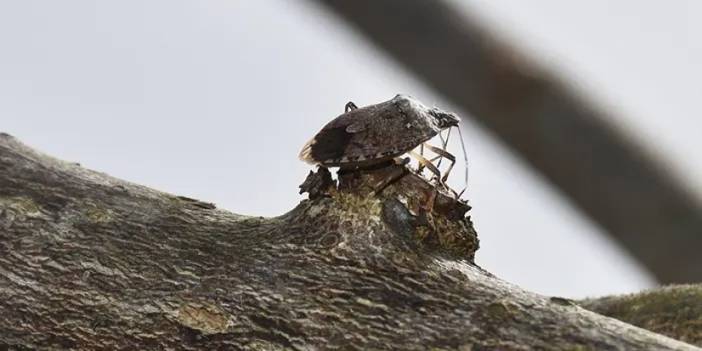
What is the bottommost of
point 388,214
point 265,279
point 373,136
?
point 265,279

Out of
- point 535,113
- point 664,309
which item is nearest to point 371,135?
point 664,309

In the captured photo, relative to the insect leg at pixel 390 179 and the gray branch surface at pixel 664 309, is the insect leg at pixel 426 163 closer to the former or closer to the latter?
the insect leg at pixel 390 179

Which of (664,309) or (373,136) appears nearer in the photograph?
(373,136)

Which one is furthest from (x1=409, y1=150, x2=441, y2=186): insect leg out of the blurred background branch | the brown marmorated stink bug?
the blurred background branch

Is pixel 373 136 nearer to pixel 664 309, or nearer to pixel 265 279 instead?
A: pixel 265 279

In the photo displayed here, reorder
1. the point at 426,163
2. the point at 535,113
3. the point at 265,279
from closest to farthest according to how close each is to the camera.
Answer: the point at 265,279 → the point at 426,163 → the point at 535,113

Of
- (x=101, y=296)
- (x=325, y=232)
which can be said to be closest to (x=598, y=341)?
(x=325, y=232)

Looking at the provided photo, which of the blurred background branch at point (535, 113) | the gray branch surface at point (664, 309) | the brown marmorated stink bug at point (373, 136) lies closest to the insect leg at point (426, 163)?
the brown marmorated stink bug at point (373, 136)

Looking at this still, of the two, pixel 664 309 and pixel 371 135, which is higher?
pixel 371 135
